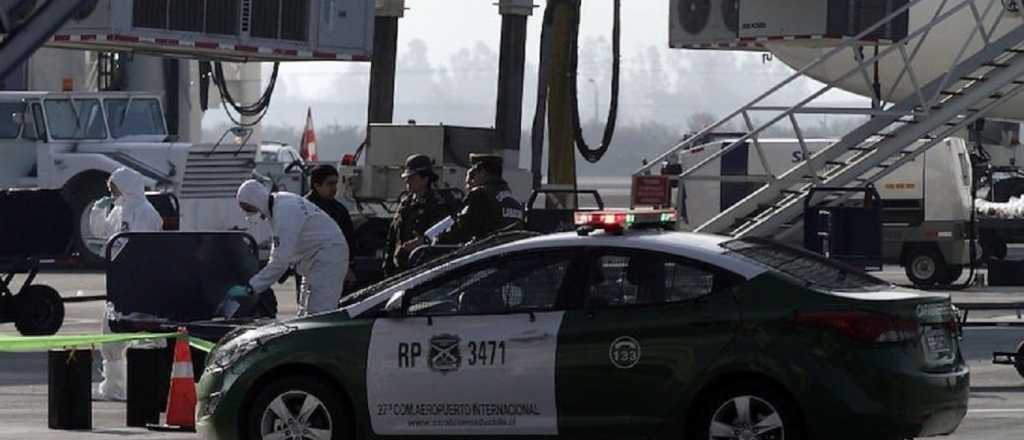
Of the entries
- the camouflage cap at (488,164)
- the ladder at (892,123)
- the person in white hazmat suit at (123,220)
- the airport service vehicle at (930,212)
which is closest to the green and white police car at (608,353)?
the person in white hazmat suit at (123,220)

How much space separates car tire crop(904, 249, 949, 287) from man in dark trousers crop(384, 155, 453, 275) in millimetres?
13936

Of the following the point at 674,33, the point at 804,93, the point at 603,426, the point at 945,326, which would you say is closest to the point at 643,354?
the point at 603,426

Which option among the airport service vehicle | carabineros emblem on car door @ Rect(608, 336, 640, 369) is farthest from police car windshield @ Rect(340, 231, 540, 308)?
the airport service vehicle

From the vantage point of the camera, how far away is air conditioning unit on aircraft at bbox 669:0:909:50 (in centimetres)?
3241

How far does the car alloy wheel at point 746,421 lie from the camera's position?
12.1 metres

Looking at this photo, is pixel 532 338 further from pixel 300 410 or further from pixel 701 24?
pixel 701 24

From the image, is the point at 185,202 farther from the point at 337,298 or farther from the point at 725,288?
the point at 725,288

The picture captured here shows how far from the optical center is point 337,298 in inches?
631

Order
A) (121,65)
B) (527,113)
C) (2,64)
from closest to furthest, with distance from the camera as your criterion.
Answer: (2,64), (121,65), (527,113)

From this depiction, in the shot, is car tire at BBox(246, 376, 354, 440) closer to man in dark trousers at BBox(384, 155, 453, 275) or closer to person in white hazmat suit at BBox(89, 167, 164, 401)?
person in white hazmat suit at BBox(89, 167, 164, 401)

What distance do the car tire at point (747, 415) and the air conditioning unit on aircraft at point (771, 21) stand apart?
19658 mm

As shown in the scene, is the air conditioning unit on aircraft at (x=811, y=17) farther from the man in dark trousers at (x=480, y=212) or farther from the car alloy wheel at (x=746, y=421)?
the car alloy wheel at (x=746, y=421)

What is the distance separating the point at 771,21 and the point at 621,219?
2014 centimetres

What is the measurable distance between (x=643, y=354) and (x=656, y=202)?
14.2 m
